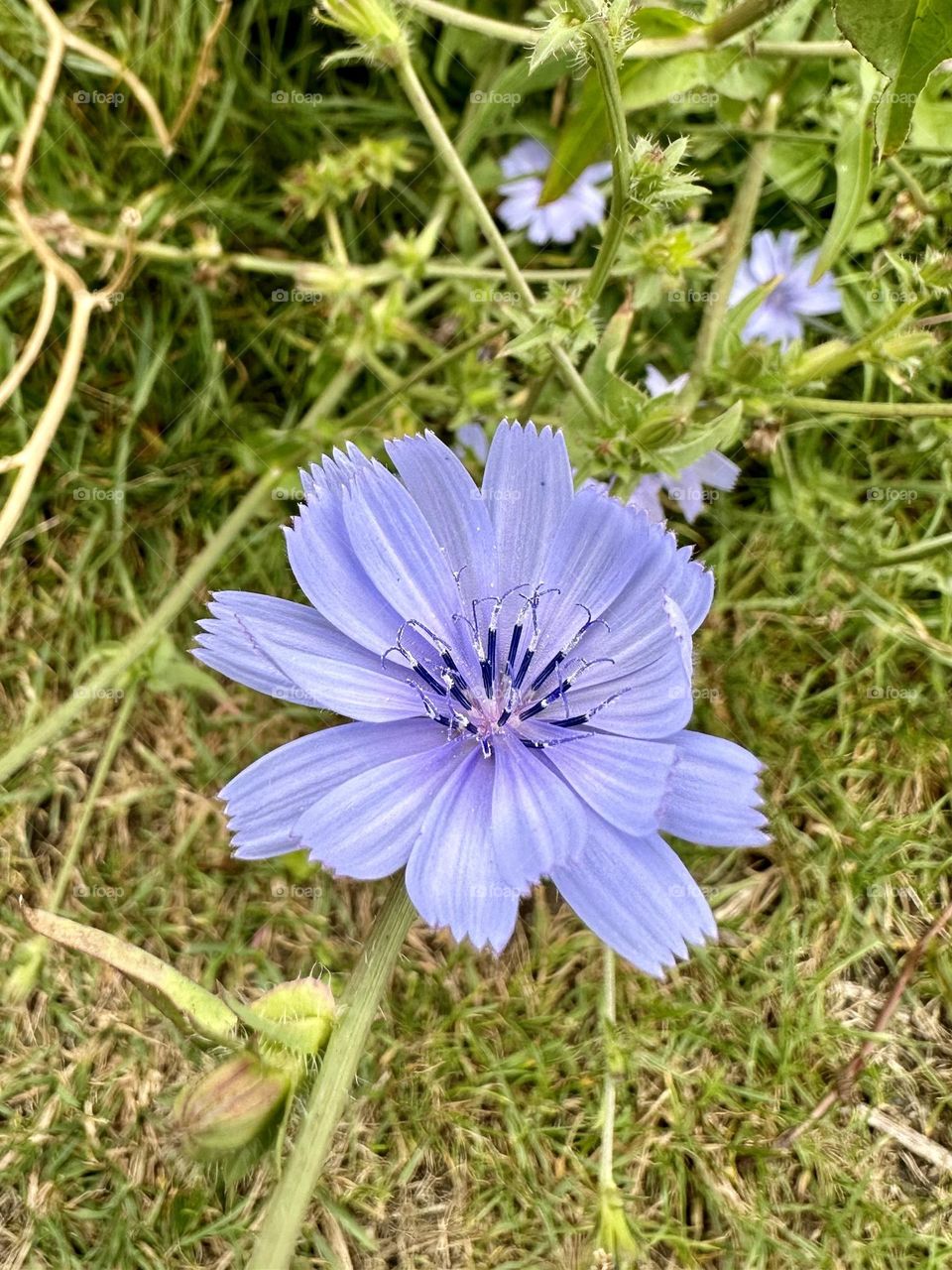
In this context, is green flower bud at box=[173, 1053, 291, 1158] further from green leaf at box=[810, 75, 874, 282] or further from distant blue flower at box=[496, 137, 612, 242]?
distant blue flower at box=[496, 137, 612, 242]

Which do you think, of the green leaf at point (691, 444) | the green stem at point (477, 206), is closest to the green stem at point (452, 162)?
the green stem at point (477, 206)

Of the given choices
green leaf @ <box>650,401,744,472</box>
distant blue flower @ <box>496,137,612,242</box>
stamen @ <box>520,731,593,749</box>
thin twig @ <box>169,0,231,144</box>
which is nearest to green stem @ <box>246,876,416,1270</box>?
stamen @ <box>520,731,593,749</box>

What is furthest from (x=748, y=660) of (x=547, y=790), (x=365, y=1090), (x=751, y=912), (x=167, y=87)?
(x=167, y=87)

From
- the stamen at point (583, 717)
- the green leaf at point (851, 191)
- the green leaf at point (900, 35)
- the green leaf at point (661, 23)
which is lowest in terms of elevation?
the stamen at point (583, 717)

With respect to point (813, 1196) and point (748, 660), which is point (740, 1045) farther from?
point (748, 660)

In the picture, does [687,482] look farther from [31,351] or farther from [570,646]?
[31,351]

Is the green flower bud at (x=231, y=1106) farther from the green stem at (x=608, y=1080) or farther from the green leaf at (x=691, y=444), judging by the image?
the green leaf at (x=691, y=444)

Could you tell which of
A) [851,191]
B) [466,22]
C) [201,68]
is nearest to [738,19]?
[851,191]
